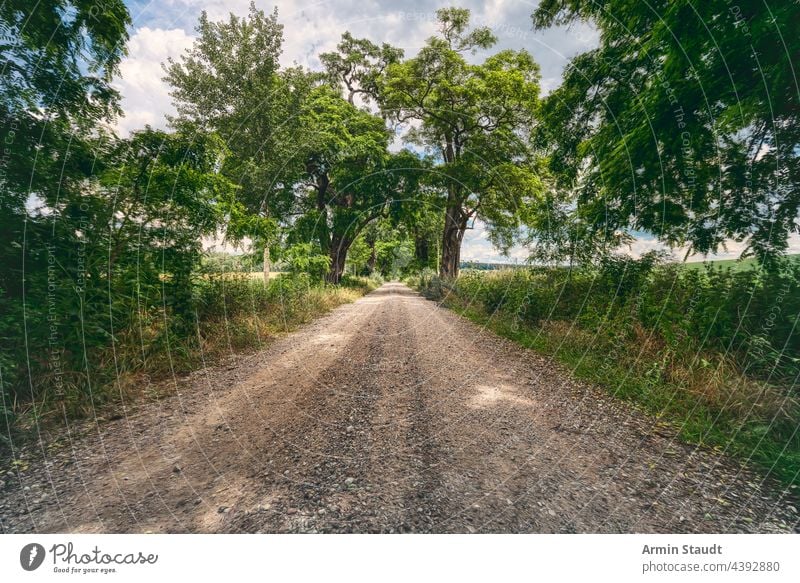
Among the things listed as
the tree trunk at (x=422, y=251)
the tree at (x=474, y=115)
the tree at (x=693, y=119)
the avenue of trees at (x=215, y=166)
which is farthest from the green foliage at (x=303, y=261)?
the tree trunk at (x=422, y=251)

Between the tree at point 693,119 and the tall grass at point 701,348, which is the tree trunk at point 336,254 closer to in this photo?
the tall grass at point 701,348

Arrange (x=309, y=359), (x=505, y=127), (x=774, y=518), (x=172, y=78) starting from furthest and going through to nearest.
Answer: (x=505, y=127)
(x=172, y=78)
(x=309, y=359)
(x=774, y=518)

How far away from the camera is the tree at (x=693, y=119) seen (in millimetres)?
3680

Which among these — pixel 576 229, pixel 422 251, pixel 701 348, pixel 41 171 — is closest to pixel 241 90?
pixel 41 171

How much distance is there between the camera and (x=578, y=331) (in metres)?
6.80

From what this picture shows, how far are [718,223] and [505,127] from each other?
1455cm

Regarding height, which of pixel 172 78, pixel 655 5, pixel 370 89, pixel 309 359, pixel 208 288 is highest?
pixel 370 89

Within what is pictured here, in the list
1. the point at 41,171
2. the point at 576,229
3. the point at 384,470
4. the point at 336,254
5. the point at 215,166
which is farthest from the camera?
the point at 336,254

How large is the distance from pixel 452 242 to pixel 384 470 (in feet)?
70.3

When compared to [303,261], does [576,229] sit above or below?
above

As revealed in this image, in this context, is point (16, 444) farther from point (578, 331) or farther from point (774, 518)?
point (578, 331)

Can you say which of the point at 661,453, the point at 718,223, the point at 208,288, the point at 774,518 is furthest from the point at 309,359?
the point at 718,223

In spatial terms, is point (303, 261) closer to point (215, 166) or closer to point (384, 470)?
point (215, 166)

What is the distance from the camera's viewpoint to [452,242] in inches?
897
